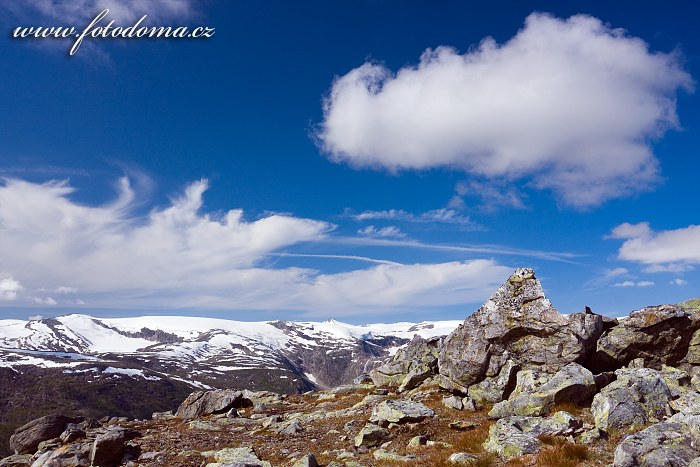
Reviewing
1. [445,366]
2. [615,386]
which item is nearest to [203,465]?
[445,366]

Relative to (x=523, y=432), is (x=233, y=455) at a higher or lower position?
Result: lower

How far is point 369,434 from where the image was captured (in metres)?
23.0

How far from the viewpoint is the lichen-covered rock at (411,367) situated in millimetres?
41719

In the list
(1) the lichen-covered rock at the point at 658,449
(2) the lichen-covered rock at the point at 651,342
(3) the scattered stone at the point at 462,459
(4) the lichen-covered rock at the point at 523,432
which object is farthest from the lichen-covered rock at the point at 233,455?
(2) the lichen-covered rock at the point at 651,342

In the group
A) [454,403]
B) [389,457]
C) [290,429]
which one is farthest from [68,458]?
[454,403]

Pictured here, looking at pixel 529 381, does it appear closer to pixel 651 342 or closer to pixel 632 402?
pixel 632 402

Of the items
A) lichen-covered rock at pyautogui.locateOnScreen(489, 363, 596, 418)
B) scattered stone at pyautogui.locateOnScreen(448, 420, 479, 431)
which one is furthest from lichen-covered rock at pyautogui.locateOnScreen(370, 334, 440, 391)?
scattered stone at pyautogui.locateOnScreen(448, 420, 479, 431)

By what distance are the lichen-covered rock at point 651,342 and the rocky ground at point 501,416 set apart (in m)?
0.07

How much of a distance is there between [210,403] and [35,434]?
14.2m

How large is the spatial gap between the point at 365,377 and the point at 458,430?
40.2 metres

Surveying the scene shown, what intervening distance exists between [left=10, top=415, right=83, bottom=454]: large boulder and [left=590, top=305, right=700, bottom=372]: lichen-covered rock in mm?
39627

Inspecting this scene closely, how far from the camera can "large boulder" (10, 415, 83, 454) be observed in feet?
106

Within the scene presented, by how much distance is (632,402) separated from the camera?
20.1 metres

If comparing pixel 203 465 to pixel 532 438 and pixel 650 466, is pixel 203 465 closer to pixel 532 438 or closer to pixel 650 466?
pixel 532 438
